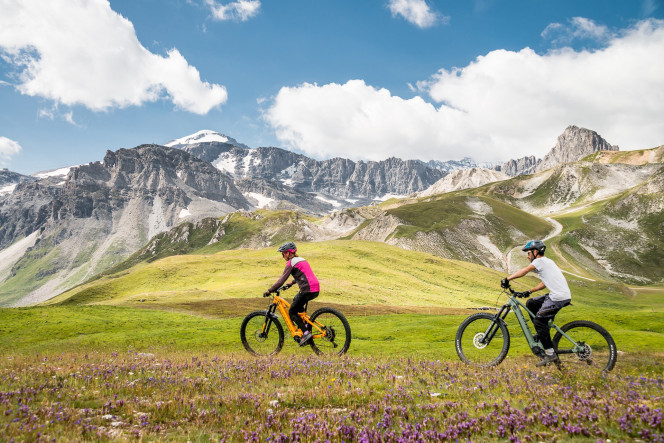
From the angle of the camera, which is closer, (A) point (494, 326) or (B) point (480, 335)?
(A) point (494, 326)

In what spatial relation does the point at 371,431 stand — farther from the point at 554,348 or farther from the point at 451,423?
the point at 554,348

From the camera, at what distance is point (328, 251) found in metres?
116

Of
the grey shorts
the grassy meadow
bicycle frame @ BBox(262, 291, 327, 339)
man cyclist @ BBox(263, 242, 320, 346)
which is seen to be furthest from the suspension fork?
man cyclist @ BBox(263, 242, 320, 346)

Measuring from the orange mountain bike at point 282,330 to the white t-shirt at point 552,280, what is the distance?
6861mm

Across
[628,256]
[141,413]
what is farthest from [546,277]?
[628,256]

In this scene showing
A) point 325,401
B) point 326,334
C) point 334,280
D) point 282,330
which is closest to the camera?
point 325,401

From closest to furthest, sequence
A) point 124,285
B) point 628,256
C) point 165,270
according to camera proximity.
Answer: point 124,285 < point 165,270 < point 628,256

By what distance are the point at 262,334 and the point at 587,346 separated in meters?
11.5

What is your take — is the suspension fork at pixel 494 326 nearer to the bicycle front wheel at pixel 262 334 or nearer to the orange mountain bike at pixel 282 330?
the orange mountain bike at pixel 282 330

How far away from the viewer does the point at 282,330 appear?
47.4 feet

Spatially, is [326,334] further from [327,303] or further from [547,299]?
[327,303]

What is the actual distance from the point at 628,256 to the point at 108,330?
9293 inches

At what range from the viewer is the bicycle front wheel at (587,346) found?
38.0 ft

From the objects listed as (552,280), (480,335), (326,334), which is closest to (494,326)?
(480,335)
